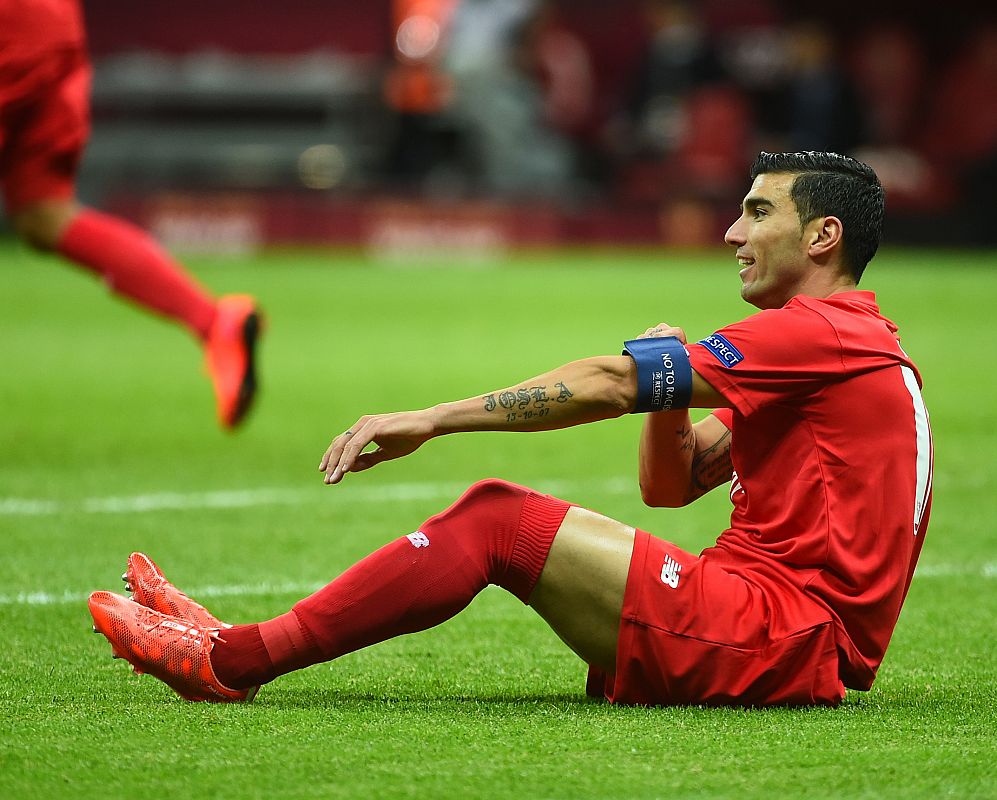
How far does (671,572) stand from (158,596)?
1054mm

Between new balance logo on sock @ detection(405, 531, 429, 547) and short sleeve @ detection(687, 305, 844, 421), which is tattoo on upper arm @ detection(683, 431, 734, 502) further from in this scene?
new balance logo on sock @ detection(405, 531, 429, 547)

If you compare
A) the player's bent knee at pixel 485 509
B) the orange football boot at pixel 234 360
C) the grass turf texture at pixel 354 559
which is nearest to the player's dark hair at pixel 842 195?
the player's bent knee at pixel 485 509

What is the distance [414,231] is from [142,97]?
5.79 metres

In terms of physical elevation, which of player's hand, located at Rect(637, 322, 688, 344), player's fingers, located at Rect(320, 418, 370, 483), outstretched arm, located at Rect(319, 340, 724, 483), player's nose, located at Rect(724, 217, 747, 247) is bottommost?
player's fingers, located at Rect(320, 418, 370, 483)

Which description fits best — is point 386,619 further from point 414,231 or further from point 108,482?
point 414,231

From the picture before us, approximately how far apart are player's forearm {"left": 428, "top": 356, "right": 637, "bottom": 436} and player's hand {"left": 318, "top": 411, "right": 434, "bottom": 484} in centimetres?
6

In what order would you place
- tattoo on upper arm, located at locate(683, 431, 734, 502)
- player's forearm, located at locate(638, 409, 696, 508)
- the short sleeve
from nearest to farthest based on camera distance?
the short sleeve
player's forearm, located at locate(638, 409, 696, 508)
tattoo on upper arm, located at locate(683, 431, 734, 502)

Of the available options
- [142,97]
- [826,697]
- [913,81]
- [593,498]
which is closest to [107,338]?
[593,498]

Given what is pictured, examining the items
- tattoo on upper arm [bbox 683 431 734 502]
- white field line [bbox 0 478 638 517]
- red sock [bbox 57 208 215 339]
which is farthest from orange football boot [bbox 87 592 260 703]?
red sock [bbox 57 208 215 339]

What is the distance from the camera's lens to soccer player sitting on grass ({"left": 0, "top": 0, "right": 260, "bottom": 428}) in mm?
6043

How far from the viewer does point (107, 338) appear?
39.2ft

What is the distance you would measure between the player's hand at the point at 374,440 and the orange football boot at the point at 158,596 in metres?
0.50

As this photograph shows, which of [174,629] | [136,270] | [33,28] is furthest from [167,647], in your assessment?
[33,28]

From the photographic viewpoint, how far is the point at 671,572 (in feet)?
10.6
